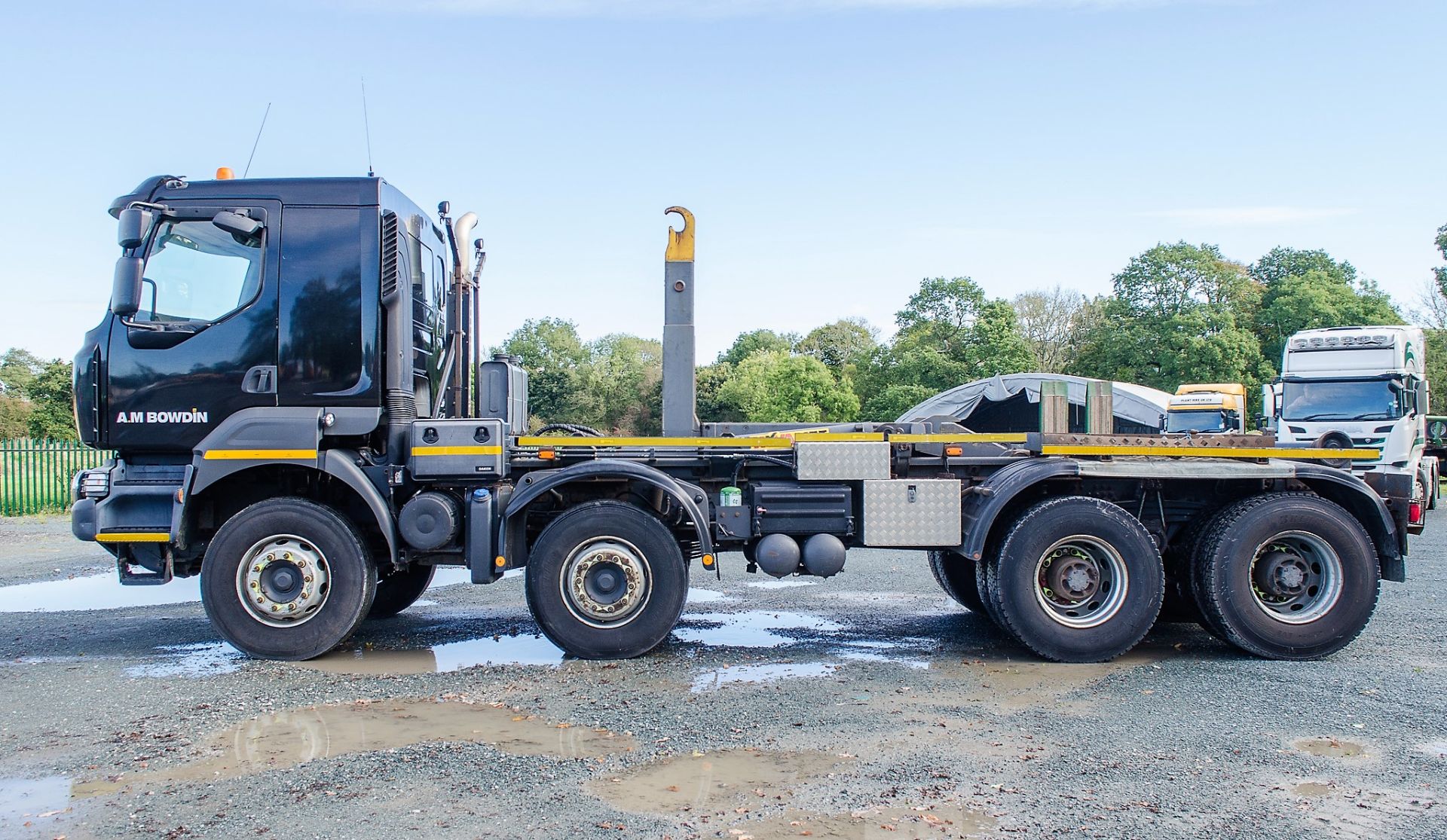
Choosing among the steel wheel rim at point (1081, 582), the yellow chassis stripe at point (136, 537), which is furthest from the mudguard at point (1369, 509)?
the yellow chassis stripe at point (136, 537)

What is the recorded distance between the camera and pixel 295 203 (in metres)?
7.17

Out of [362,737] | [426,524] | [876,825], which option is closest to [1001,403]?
[426,524]

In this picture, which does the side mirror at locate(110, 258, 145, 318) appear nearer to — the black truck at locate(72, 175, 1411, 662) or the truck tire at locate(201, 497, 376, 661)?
the black truck at locate(72, 175, 1411, 662)

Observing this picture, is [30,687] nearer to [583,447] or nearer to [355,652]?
[355,652]

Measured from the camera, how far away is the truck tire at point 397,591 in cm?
884

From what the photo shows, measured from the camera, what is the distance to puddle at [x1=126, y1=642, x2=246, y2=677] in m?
6.76

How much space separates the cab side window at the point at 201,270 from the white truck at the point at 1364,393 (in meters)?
18.9

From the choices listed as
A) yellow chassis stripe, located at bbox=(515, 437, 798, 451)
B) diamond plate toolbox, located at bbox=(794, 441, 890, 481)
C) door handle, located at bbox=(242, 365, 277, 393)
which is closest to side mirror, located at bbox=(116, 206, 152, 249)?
door handle, located at bbox=(242, 365, 277, 393)

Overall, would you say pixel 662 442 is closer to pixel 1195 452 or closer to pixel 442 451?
pixel 442 451

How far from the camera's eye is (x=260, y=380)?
23.1 ft

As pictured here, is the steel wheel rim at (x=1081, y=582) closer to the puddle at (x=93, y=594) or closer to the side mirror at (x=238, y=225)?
the puddle at (x=93, y=594)

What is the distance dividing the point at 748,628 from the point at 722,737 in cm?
322

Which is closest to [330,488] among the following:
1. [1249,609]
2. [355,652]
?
[355,652]

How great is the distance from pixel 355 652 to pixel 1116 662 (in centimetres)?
537
